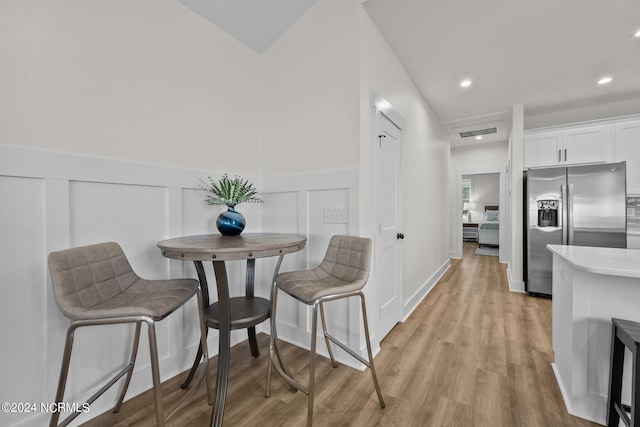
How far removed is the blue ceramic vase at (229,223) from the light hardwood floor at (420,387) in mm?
1001

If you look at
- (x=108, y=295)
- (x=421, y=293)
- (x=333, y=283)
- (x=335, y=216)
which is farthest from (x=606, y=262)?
(x=108, y=295)

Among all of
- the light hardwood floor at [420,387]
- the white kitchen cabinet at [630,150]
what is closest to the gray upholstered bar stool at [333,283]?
the light hardwood floor at [420,387]

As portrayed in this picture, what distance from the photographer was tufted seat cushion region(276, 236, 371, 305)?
4.44ft

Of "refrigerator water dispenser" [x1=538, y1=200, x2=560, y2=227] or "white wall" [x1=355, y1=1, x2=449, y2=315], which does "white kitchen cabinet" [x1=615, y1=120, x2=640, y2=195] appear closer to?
"refrigerator water dispenser" [x1=538, y1=200, x2=560, y2=227]

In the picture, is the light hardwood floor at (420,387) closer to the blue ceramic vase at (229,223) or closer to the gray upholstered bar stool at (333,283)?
the gray upholstered bar stool at (333,283)

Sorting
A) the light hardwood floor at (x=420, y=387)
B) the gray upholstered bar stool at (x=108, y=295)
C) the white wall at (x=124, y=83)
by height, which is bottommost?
the light hardwood floor at (x=420, y=387)

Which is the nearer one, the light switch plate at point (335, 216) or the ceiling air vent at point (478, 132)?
the light switch plate at point (335, 216)

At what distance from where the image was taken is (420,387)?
5.28ft

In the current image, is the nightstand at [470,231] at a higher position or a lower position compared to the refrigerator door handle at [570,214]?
lower

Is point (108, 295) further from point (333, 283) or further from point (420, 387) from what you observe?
point (420, 387)

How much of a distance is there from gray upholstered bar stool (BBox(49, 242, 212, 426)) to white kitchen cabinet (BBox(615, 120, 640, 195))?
5172mm

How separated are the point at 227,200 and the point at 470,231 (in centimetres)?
900

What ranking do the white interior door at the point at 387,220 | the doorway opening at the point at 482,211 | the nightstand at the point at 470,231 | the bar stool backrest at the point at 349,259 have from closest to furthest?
the bar stool backrest at the point at 349,259 < the white interior door at the point at 387,220 < the doorway opening at the point at 482,211 < the nightstand at the point at 470,231

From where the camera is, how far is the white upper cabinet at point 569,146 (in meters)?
3.41
